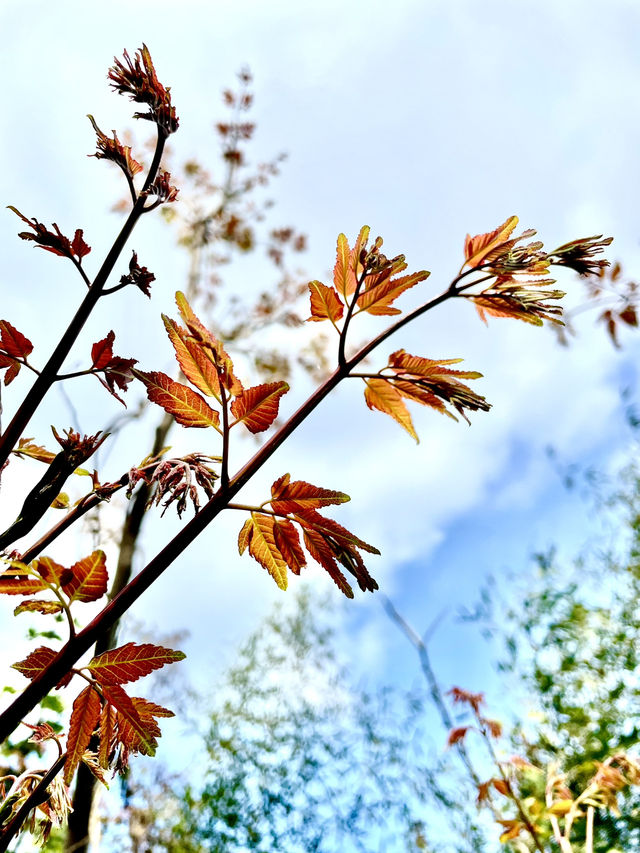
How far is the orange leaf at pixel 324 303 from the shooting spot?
1.80 feet

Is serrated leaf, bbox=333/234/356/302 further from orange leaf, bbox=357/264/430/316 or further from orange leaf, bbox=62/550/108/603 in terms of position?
orange leaf, bbox=62/550/108/603

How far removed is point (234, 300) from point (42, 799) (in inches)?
190

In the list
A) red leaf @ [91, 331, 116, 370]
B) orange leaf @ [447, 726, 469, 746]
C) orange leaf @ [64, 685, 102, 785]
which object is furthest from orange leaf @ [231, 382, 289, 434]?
orange leaf @ [447, 726, 469, 746]

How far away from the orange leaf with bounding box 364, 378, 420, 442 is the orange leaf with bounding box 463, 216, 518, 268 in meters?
0.14

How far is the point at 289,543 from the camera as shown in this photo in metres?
Result: 0.51

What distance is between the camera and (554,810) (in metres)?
1.39

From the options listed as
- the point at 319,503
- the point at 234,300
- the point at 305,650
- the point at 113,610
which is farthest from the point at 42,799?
the point at 234,300

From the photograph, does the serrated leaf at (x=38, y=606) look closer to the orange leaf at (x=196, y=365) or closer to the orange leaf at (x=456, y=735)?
the orange leaf at (x=196, y=365)

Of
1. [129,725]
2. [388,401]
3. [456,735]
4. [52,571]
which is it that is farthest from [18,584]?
[456,735]

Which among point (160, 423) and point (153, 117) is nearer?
point (153, 117)

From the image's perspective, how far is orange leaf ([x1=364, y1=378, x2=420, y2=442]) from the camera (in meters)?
0.56

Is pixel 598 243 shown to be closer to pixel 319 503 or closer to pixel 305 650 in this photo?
pixel 319 503

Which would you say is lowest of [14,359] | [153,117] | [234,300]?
[14,359]

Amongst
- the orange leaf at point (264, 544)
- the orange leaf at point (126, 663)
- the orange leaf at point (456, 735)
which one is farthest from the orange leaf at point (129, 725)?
the orange leaf at point (456, 735)
